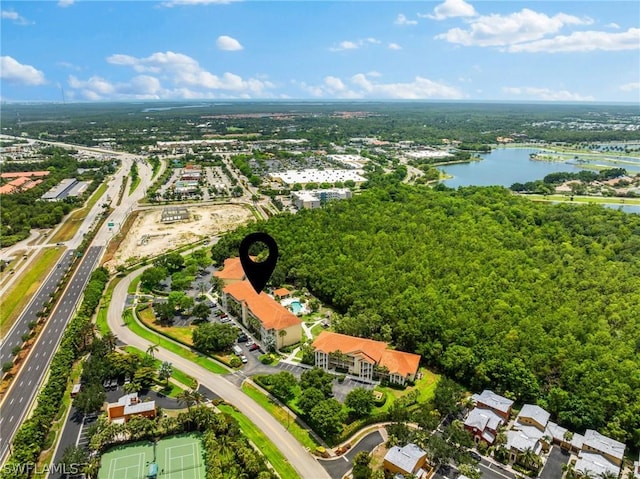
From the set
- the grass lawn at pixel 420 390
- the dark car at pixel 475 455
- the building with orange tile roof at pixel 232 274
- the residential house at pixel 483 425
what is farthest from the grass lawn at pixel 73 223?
the dark car at pixel 475 455

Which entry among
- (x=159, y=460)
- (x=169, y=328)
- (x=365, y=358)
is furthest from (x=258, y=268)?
(x=169, y=328)

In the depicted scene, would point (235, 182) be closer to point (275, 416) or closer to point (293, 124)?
point (275, 416)

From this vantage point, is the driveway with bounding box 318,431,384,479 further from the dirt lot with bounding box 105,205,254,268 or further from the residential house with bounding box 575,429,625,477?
the dirt lot with bounding box 105,205,254,268

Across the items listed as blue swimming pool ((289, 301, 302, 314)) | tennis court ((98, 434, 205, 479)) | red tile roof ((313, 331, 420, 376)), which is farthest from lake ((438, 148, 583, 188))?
tennis court ((98, 434, 205, 479))

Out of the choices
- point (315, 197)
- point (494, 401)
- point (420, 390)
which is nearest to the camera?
point (494, 401)

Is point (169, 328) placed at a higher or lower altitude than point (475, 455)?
higher

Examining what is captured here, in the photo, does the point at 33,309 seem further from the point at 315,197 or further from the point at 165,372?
the point at 315,197

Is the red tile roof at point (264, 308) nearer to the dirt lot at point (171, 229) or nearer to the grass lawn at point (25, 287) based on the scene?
the grass lawn at point (25, 287)
